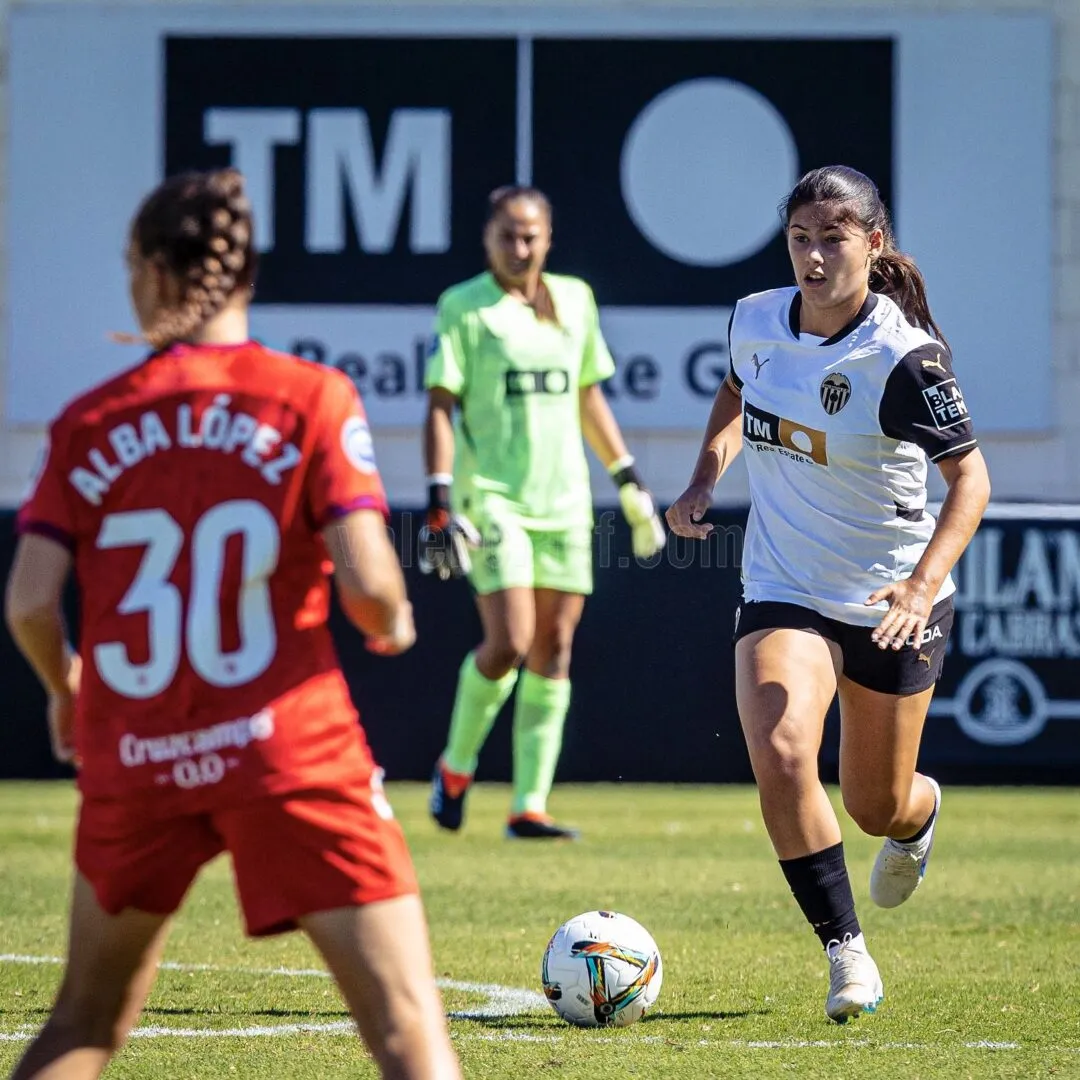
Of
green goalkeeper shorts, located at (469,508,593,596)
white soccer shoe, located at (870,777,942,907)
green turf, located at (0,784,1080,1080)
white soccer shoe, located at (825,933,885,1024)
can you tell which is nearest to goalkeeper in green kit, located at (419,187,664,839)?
green goalkeeper shorts, located at (469,508,593,596)

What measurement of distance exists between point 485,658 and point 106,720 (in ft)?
18.6

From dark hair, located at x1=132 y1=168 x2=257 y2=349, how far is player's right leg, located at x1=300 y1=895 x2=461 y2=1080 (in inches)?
34.5

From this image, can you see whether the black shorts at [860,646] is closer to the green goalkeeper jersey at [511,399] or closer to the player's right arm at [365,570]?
the player's right arm at [365,570]

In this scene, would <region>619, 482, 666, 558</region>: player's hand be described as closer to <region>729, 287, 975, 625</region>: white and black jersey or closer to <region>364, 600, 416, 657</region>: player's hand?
<region>729, 287, 975, 625</region>: white and black jersey

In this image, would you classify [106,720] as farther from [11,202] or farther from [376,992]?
[11,202]

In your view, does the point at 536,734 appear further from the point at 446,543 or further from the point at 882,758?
the point at 882,758

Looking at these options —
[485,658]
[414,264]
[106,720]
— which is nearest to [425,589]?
[485,658]

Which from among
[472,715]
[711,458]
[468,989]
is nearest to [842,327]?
[711,458]

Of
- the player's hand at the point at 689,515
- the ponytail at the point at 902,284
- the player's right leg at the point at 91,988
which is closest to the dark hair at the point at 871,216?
the ponytail at the point at 902,284

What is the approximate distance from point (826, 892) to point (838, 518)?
0.93 meters

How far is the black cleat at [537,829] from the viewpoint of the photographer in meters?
8.80

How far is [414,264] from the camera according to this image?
13.6 meters

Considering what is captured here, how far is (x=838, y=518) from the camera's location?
510cm

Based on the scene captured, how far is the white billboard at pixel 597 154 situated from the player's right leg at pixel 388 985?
10.9 meters
